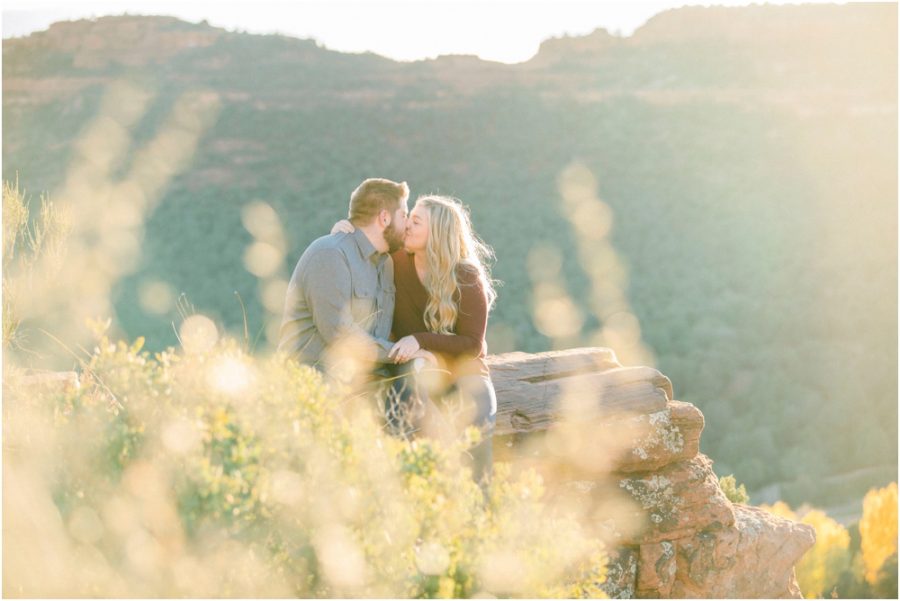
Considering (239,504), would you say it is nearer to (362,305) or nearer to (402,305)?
(362,305)

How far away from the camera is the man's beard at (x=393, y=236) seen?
441 centimetres

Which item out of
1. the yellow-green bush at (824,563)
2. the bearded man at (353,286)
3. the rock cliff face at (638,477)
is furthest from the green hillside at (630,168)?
the bearded man at (353,286)

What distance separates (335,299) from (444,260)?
543 millimetres

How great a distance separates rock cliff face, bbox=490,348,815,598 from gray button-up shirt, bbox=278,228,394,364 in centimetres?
104

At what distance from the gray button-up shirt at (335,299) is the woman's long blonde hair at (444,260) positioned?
0.88 ft

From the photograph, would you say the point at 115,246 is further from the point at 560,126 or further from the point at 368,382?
the point at 368,382

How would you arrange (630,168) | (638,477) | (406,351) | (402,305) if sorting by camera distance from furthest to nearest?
(630,168)
(638,477)
(402,305)
(406,351)

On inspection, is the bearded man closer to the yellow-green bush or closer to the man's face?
the man's face

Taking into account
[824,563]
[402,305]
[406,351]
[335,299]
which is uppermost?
[335,299]

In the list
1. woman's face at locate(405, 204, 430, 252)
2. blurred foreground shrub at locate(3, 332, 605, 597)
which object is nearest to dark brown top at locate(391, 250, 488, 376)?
woman's face at locate(405, 204, 430, 252)

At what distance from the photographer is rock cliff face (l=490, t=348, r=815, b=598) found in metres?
4.77

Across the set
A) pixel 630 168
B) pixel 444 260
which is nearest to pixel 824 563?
pixel 444 260

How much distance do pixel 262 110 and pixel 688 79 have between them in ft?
50.2

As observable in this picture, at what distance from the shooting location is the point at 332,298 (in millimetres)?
4098
